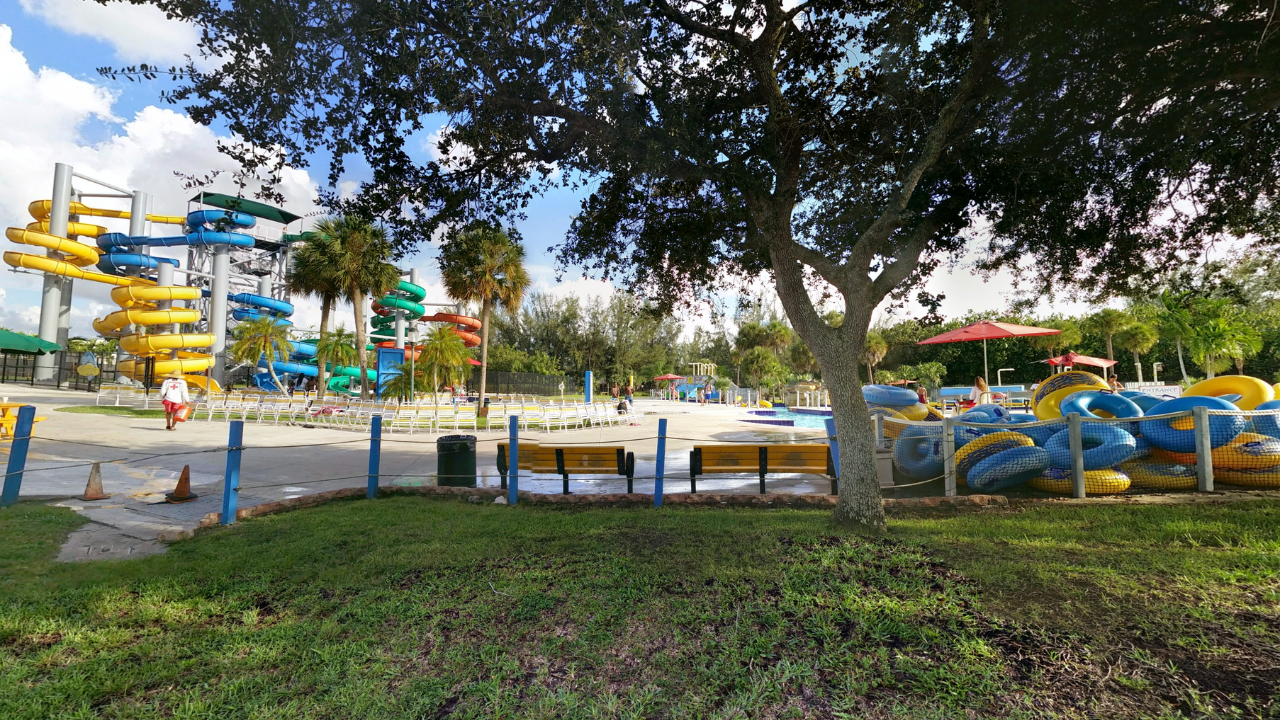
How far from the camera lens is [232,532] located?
5504mm

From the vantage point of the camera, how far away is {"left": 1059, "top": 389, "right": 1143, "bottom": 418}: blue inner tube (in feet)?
25.6

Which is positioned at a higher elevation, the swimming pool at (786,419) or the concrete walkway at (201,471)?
the swimming pool at (786,419)

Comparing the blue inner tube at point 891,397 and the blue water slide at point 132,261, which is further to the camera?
the blue water slide at point 132,261

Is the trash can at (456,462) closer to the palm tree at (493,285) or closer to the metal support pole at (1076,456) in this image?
the metal support pole at (1076,456)

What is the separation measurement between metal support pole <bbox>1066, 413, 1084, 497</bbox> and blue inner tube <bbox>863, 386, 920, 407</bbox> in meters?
3.56

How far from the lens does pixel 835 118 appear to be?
653cm

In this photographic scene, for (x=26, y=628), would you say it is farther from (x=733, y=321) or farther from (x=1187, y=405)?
(x=1187, y=405)

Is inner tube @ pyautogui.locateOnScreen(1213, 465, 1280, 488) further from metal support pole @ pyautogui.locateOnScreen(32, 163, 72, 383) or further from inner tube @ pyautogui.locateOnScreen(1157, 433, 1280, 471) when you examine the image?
metal support pole @ pyautogui.locateOnScreen(32, 163, 72, 383)

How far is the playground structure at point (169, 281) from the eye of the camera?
86.5ft

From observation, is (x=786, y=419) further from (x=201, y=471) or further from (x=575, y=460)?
(x=201, y=471)

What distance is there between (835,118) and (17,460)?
994 centimetres

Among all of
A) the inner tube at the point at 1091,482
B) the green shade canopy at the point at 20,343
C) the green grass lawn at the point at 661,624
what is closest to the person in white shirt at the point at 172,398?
the green shade canopy at the point at 20,343

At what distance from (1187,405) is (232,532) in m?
11.1

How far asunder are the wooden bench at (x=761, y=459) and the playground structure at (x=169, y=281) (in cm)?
2667
